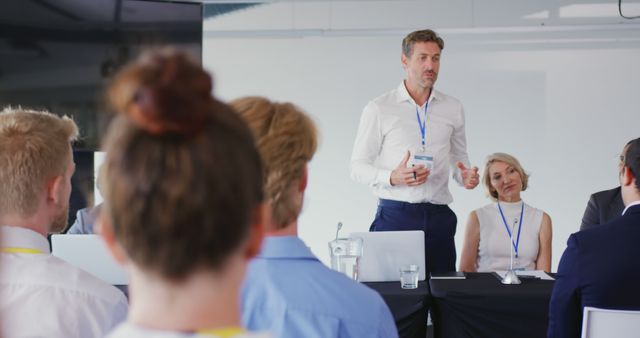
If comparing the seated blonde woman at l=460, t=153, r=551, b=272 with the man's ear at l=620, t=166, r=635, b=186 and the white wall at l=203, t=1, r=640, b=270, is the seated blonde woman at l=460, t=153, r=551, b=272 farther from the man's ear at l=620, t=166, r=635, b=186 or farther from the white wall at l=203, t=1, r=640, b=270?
the white wall at l=203, t=1, r=640, b=270

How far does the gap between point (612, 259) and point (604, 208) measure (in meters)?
2.22

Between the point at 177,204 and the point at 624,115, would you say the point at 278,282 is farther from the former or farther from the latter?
the point at 624,115

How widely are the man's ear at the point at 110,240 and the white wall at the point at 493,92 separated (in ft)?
17.9

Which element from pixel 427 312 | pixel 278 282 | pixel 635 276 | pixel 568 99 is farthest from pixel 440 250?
pixel 568 99

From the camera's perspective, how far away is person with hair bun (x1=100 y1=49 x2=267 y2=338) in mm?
580

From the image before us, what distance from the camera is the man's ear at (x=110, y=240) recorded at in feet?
2.06

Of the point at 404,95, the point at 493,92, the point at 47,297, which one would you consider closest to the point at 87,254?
the point at 47,297

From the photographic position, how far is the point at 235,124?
2.01ft

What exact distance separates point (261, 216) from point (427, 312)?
2408mm

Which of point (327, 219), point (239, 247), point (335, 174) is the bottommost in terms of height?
point (327, 219)

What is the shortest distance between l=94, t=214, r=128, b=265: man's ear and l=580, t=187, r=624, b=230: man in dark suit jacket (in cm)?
395

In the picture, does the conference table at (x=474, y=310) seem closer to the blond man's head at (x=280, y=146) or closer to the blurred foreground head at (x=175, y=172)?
the blond man's head at (x=280, y=146)

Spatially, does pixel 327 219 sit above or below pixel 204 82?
below

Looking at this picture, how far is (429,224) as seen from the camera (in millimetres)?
3762
